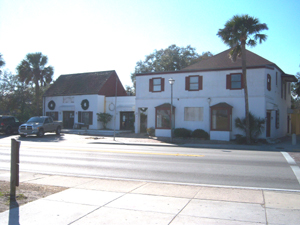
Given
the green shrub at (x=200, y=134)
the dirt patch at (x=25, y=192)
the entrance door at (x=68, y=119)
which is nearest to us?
the dirt patch at (x=25, y=192)

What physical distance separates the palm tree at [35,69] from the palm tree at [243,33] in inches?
969

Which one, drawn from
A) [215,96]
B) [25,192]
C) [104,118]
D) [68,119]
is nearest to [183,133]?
[215,96]

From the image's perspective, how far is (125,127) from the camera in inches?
1321

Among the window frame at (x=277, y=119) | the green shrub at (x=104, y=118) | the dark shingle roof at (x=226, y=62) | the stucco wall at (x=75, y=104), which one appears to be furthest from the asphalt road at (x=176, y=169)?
the stucco wall at (x=75, y=104)

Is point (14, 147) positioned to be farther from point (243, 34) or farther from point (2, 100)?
point (2, 100)

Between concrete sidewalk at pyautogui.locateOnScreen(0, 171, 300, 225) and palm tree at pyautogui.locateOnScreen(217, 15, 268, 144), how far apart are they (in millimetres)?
15552

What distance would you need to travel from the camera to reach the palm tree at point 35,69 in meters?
36.7

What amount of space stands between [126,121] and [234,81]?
14150mm

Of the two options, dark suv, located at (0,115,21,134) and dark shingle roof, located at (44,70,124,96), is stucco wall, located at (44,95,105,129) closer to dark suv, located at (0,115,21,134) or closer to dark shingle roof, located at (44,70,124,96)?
dark shingle roof, located at (44,70,124,96)

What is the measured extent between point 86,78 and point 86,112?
5.72m

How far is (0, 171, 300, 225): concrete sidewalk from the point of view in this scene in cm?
521

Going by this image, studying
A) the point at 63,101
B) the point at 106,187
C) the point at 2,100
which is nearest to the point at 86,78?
the point at 63,101

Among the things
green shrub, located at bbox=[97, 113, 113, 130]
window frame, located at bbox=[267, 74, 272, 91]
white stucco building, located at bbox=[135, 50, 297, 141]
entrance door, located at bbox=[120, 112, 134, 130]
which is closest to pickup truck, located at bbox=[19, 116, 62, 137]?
green shrub, located at bbox=[97, 113, 113, 130]

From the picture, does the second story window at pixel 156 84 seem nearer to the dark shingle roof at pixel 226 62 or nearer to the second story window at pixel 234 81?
the dark shingle roof at pixel 226 62
